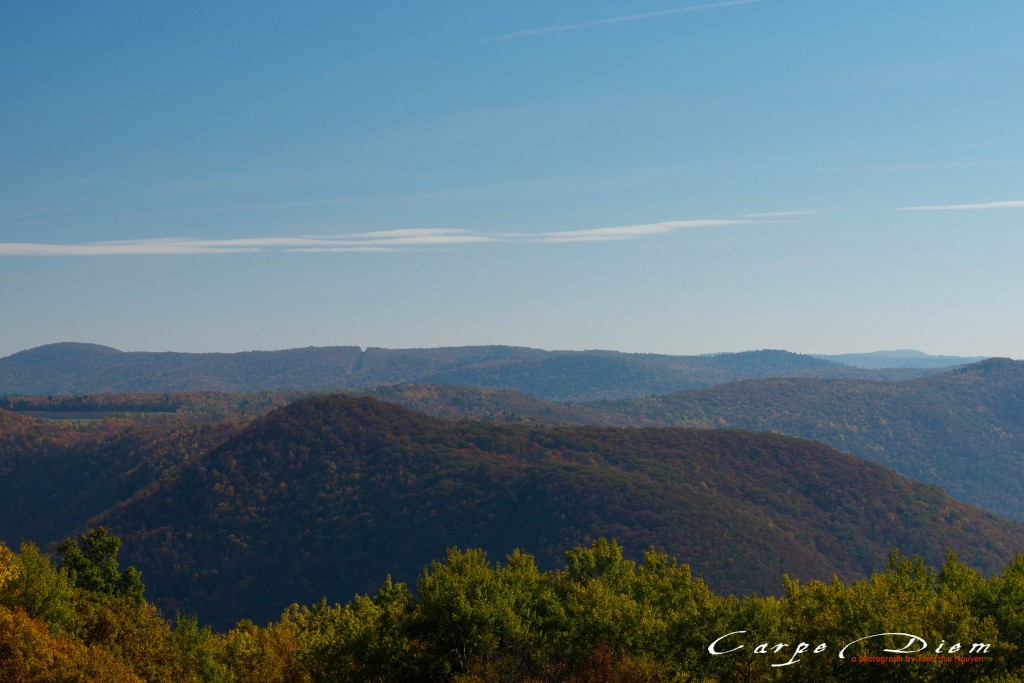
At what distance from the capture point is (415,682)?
51.4 m

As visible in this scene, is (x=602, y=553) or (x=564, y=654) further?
(x=602, y=553)

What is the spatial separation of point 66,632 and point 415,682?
19.9 meters

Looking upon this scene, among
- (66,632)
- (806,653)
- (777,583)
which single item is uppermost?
(66,632)

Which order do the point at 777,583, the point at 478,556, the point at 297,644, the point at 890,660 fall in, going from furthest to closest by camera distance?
the point at 777,583
the point at 297,644
the point at 478,556
the point at 890,660

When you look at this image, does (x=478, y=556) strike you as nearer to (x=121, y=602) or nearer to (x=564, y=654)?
(x=564, y=654)

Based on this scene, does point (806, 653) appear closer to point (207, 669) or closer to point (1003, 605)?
point (1003, 605)

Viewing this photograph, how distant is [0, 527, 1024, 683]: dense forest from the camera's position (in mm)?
47062

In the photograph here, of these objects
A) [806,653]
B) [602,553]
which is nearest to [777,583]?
[602,553]

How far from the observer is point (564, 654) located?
5334 centimetres

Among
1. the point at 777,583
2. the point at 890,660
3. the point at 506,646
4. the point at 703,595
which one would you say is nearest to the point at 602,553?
the point at 703,595

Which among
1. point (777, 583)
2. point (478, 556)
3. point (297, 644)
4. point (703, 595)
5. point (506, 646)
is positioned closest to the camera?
point (506, 646)

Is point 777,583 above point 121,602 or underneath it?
underneath

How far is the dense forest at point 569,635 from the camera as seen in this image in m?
47.1

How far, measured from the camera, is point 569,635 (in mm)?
53781
